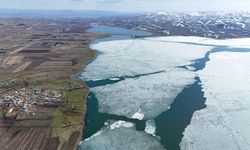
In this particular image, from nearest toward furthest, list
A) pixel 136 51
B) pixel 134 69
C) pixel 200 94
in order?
pixel 200 94 < pixel 134 69 < pixel 136 51

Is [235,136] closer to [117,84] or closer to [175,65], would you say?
[117,84]

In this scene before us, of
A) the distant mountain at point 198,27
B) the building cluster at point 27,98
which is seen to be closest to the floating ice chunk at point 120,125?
the building cluster at point 27,98

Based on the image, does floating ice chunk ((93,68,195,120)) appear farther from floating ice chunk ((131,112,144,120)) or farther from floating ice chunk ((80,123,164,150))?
floating ice chunk ((80,123,164,150))

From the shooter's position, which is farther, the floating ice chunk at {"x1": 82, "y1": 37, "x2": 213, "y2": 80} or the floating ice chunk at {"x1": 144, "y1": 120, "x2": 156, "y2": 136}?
the floating ice chunk at {"x1": 82, "y1": 37, "x2": 213, "y2": 80}

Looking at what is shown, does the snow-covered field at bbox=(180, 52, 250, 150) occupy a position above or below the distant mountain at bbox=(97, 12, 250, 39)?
Result: above

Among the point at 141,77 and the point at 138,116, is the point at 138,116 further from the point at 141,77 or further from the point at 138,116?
the point at 141,77

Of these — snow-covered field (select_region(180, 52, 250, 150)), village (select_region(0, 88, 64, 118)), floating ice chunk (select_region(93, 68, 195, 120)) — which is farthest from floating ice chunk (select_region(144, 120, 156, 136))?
village (select_region(0, 88, 64, 118))

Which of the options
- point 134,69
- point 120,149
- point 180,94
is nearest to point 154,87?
point 180,94

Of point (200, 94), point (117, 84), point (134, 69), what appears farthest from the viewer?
point (134, 69)

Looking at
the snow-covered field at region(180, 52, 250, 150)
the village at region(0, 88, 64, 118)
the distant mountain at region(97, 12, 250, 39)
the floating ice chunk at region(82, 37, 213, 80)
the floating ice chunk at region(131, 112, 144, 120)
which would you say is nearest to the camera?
the snow-covered field at region(180, 52, 250, 150)
